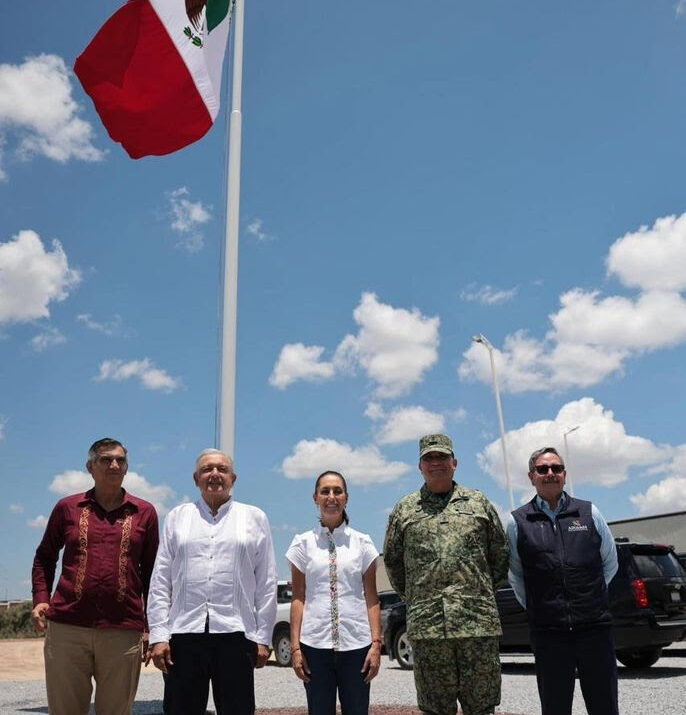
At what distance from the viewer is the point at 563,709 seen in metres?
4.45

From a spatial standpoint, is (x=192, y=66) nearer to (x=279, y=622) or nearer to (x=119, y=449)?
(x=119, y=449)

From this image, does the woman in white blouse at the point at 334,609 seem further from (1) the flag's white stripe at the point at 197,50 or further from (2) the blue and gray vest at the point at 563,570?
(1) the flag's white stripe at the point at 197,50

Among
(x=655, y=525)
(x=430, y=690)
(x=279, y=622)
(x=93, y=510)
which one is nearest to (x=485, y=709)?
(x=430, y=690)

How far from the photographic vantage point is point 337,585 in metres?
4.47

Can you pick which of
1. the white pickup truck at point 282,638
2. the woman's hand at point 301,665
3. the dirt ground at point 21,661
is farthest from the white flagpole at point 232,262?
the dirt ground at point 21,661

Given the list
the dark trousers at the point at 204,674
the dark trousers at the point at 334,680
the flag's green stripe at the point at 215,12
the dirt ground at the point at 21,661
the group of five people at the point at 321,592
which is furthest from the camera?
the dirt ground at the point at 21,661

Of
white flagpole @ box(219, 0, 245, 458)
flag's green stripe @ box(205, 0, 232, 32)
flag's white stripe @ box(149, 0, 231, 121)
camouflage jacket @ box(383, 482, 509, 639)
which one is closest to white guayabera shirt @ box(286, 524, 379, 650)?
camouflage jacket @ box(383, 482, 509, 639)

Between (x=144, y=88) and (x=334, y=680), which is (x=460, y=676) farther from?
(x=144, y=88)

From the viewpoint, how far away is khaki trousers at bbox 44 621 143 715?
4.38 m

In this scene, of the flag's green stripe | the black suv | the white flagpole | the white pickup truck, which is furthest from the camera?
the white pickup truck

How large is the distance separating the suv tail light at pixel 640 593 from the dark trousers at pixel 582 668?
234 inches

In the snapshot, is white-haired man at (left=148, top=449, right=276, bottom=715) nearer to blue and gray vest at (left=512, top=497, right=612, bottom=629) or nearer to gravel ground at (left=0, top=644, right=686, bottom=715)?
blue and gray vest at (left=512, top=497, right=612, bottom=629)

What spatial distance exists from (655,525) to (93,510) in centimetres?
1937

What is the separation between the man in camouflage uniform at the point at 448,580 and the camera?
4.16 meters
